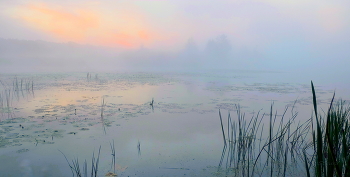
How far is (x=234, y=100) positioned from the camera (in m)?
8.10

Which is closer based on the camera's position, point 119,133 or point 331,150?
point 331,150

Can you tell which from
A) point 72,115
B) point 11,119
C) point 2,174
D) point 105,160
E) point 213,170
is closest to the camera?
point 2,174

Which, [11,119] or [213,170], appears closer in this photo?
[213,170]

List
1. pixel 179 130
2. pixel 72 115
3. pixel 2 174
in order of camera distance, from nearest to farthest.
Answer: pixel 2 174, pixel 179 130, pixel 72 115

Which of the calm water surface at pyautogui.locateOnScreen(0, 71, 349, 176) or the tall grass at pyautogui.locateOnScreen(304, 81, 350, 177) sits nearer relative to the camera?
the tall grass at pyautogui.locateOnScreen(304, 81, 350, 177)

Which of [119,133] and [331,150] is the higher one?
[331,150]

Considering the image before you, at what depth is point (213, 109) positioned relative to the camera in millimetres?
6875

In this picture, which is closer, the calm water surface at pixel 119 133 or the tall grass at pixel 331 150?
the tall grass at pixel 331 150

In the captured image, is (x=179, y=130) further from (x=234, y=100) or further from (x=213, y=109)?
(x=234, y=100)

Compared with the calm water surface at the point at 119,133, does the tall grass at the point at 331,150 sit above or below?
above

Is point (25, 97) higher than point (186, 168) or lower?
higher

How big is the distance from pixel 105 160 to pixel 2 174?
122 cm

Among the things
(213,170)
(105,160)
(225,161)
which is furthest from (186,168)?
(105,160)

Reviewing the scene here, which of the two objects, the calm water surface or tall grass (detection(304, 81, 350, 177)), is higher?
tall grass (detection(304, 81, 350, 177))
